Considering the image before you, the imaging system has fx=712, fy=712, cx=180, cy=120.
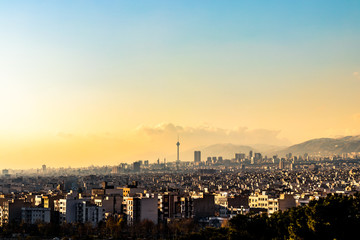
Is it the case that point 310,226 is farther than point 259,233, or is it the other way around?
point 259,233

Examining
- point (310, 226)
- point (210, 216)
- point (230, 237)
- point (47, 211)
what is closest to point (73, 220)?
point (47, 211)

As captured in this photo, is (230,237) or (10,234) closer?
(230,237)

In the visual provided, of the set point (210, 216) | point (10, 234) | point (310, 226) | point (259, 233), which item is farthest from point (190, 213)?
point (310, 226)

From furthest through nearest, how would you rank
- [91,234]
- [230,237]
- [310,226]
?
[91,234] < [230,237] < [310,226]

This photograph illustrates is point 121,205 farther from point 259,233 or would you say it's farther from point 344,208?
point 344,208

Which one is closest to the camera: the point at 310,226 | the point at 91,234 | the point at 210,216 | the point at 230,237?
the point at 310,226

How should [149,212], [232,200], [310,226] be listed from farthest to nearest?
1. [232,200]
2. [149,212]
3. [310,226]

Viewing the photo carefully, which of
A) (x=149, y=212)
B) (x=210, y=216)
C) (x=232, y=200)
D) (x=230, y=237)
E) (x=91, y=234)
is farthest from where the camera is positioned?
(x=232, y=200)

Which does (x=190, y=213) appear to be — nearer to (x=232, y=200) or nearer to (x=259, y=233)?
(x=232, y=200)
